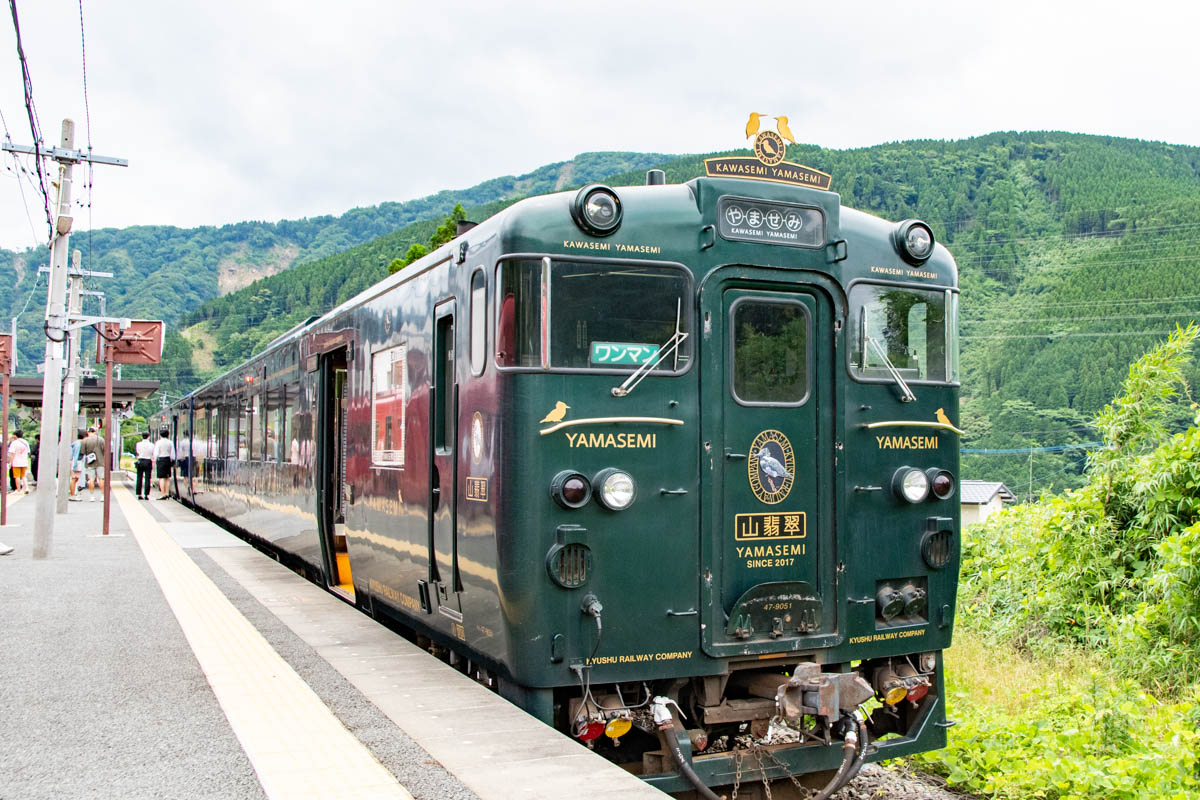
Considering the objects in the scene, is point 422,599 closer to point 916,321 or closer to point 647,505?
point 647,505

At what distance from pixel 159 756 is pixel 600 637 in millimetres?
2003

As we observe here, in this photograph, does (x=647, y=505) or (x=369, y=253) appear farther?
(x=369, y=253)

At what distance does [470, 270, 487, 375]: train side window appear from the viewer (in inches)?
200

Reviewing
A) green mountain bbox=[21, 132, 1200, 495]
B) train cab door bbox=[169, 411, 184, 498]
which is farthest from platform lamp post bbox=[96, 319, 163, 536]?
green mountain bbox=[21, 132, 1200, 495]

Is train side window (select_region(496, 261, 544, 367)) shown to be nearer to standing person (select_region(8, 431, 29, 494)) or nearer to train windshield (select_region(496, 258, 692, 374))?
train windshield (select_region(496, 258, 692, 374))

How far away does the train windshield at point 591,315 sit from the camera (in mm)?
4844

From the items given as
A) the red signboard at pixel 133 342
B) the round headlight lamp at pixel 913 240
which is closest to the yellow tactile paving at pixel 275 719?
the round headlight lamp at pixel 913 240

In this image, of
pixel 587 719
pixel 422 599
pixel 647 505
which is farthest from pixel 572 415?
pixel 422 599

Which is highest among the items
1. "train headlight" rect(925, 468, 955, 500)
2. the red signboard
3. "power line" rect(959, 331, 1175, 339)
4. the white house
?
"power line" rect(959, 331, 1175, 339)

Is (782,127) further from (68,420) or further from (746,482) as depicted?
(68,420)

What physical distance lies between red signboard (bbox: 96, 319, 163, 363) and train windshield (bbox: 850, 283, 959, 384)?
13335 mm

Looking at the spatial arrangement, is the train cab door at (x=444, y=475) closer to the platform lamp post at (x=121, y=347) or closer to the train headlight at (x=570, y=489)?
the train headlight at (x=570, y=489)

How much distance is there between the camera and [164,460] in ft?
100

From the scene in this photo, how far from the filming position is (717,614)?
507 centimetres
